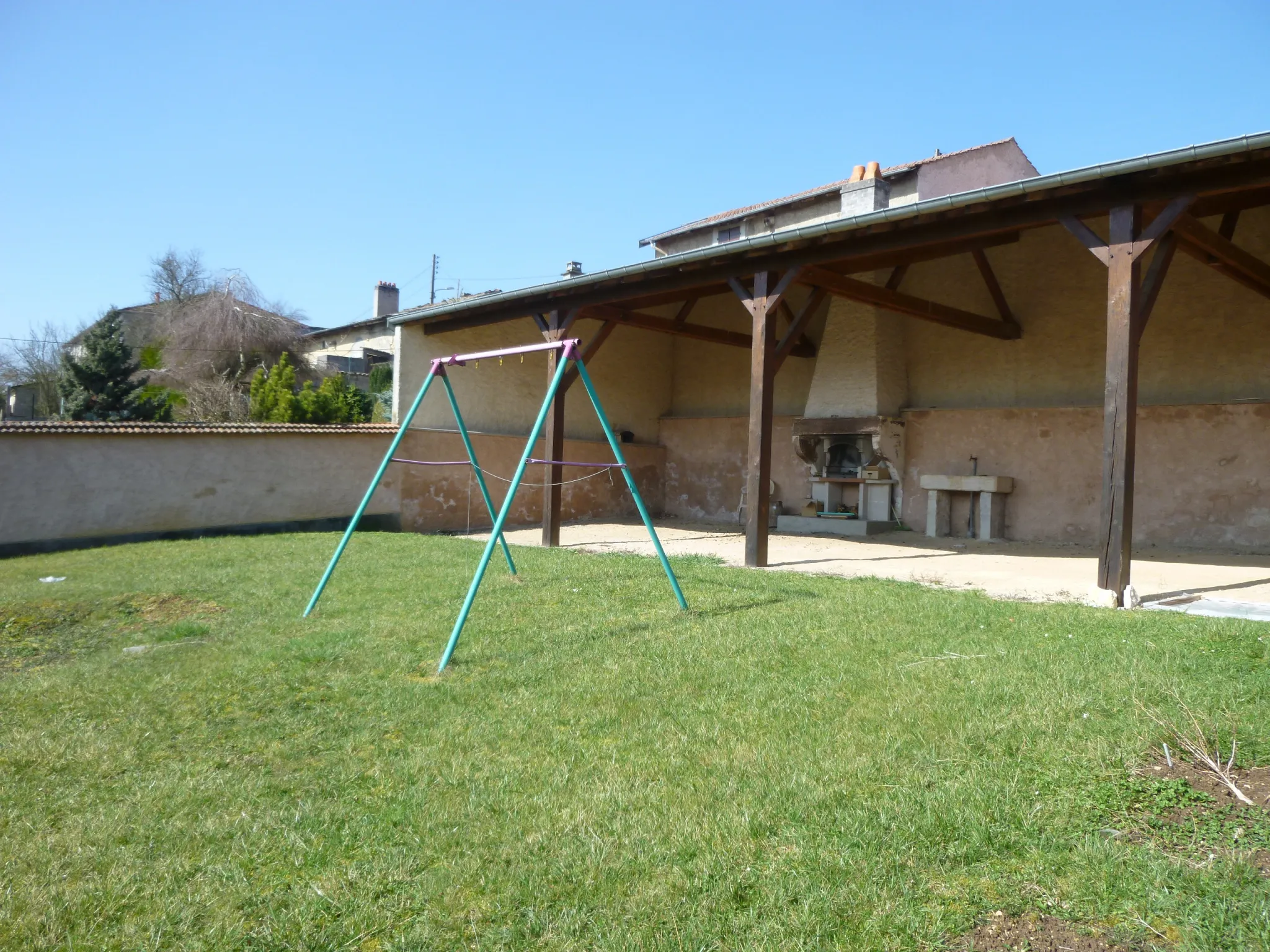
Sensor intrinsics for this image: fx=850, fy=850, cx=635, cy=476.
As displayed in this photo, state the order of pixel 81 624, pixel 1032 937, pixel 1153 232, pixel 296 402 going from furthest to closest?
1. pixel 296 402
2. pixel 1153 232
3. pixel 81 624
4. pixel 1032 937

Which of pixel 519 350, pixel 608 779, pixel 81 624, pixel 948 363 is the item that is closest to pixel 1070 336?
pixel 948 363

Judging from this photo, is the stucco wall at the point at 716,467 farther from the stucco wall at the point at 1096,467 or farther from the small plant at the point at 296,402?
the small plant at the point at 296,402

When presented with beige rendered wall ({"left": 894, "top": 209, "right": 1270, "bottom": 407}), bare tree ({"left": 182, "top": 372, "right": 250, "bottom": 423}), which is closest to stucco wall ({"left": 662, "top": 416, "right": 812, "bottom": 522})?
beige rendered wall ({"left": 894, "top": 209, "right": 1270, "bottom": 407})

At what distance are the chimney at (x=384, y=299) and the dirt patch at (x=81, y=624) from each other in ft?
66.0

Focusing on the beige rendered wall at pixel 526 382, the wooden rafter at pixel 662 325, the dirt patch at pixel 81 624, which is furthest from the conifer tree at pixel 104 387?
the dirt patch at pixel 81 624

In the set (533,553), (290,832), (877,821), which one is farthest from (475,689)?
(533,553)

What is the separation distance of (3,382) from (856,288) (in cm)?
3094

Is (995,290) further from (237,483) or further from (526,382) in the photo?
(237,483)

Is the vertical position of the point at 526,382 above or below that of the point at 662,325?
below

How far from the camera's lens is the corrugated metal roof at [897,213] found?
18.8 feet

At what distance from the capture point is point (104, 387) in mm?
21094

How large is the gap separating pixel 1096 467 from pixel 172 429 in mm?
12327

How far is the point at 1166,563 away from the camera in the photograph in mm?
9164

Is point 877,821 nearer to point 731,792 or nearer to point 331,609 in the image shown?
point 731,792
